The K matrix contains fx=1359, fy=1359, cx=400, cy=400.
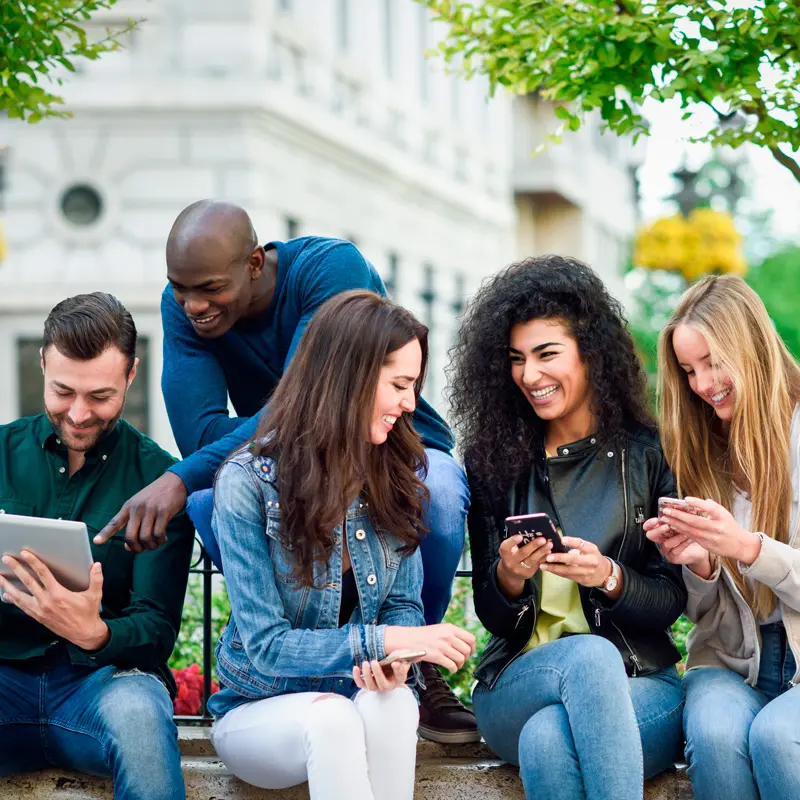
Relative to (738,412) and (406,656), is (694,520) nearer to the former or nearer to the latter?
(738,412)

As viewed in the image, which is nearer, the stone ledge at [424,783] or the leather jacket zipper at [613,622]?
the leather jacket zipper at [613,622]

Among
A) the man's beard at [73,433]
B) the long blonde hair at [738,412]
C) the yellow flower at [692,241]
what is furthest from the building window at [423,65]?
the man's beard at [73,433]

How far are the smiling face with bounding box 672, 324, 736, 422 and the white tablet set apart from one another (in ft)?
5.89

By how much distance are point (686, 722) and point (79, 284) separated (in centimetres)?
1664

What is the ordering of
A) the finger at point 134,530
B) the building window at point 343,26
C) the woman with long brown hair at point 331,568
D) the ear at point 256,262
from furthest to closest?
the building window at point 343,26 → the ear at point 256,262 → the finger at point 134,530 → the woman with long brown hair at point 331,568

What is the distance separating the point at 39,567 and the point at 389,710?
99 centimetres

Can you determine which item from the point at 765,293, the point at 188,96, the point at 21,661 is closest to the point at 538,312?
the point at 21,661

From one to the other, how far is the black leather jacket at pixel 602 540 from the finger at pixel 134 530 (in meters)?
0.98

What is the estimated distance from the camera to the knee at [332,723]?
132 inches

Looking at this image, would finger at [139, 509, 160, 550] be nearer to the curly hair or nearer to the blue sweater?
the blue sweater

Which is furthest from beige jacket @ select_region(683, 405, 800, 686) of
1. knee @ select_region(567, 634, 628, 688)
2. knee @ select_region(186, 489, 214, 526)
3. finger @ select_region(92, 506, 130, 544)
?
finger @ select_region(92, 506, 130, 544)

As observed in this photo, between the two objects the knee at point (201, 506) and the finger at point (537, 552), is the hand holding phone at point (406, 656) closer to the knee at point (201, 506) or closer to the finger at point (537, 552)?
the finger at point (537, 552)

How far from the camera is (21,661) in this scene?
3.86 m

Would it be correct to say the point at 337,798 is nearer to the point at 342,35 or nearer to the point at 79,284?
the point at 79,284
